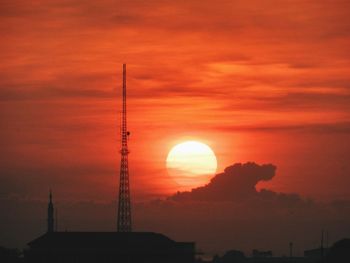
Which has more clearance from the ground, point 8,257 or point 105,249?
point 105,249

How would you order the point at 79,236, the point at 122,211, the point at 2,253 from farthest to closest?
the point at 2,253, the point at 79,236, the point at 122,211

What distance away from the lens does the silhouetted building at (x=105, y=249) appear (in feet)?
536

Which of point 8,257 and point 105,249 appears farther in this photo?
point 8,257

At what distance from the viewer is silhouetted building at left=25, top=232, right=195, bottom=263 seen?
163250mm

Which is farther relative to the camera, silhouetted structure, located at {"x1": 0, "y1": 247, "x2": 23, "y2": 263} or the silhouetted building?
silhouetted structure, located at {"x1": 0, "y1": 247, "x2": 23, "y2": 263}

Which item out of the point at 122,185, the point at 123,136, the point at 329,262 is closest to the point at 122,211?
the point at 122,185

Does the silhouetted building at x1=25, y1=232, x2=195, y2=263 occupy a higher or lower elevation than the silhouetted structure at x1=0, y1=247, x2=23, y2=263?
higher

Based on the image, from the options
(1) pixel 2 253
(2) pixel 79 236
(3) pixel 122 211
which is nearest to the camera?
(3) pixel 122 211

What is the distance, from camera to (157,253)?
16488 cm

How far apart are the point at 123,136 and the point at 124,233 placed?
16.7 meters

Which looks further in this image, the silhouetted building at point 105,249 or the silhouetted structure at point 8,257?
the silhouetted structure at point 8,257

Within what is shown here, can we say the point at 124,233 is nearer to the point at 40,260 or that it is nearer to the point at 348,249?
the point at 40,260

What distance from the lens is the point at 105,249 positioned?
164125mm

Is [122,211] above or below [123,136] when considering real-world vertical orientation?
below
